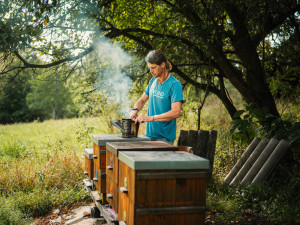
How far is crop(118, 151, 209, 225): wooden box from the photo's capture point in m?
2.51

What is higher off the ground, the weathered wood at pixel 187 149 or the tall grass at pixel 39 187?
the weathered wood at pixel 187 149

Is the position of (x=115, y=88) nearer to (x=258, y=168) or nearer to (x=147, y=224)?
(x=258, y=168)

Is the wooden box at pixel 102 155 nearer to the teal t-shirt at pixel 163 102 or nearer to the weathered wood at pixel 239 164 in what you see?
the teal t-shirt at pixel 163 102

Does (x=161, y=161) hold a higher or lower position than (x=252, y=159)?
higher

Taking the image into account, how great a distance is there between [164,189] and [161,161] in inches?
9.3

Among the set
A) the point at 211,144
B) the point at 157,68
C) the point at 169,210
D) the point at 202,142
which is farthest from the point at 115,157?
the point at 211,144

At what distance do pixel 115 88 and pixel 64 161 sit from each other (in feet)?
8.18

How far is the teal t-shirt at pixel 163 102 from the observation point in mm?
3752

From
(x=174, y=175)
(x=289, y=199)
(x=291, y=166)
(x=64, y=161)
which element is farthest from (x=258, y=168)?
(x=64, y=161)

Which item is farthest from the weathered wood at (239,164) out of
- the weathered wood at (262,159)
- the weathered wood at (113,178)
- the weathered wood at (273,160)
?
the weathered wood at (113,178)

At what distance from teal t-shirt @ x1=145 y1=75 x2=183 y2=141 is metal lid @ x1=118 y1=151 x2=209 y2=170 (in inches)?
43.6

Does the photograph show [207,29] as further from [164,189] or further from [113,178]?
[164,189]

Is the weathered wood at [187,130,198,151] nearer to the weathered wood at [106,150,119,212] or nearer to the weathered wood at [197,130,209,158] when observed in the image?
the weathered wood at [197,130,209,158]

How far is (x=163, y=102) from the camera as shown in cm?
385
